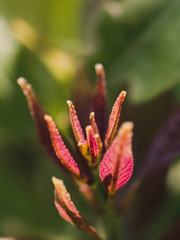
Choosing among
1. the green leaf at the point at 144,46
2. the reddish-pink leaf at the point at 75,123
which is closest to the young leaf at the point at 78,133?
the reddish-pink leaf at the point at 75,123

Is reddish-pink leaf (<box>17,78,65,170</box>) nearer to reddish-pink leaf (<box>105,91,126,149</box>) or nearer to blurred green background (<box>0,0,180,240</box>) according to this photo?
reddish-pink leaf (<box>105,91,126,149</box>)

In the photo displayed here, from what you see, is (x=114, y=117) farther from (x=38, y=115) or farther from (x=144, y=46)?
(x=144, y=46)

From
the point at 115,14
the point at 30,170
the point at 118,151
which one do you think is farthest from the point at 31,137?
the point at 118,151

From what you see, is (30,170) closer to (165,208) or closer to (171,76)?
(165,208)

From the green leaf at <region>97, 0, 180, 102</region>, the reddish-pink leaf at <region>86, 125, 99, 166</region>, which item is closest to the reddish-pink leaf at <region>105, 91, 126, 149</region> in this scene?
the reddish-pink leaf at <region>86, 125, 99, 166</region>

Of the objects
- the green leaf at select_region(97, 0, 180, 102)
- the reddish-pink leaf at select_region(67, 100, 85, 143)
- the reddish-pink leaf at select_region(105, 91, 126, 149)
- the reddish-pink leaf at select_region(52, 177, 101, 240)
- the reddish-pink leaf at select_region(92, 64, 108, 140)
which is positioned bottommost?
the reddish-pink leaf at select_region(52, 177, 101, 240)

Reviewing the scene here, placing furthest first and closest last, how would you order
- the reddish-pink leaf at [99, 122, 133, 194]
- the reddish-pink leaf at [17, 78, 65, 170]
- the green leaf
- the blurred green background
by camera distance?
the blurred green background, the green leaf, the reddish-pink leaf at [17, 78, 65, 170], the reddish-pink leaf at [99, 122, 133, 194]
